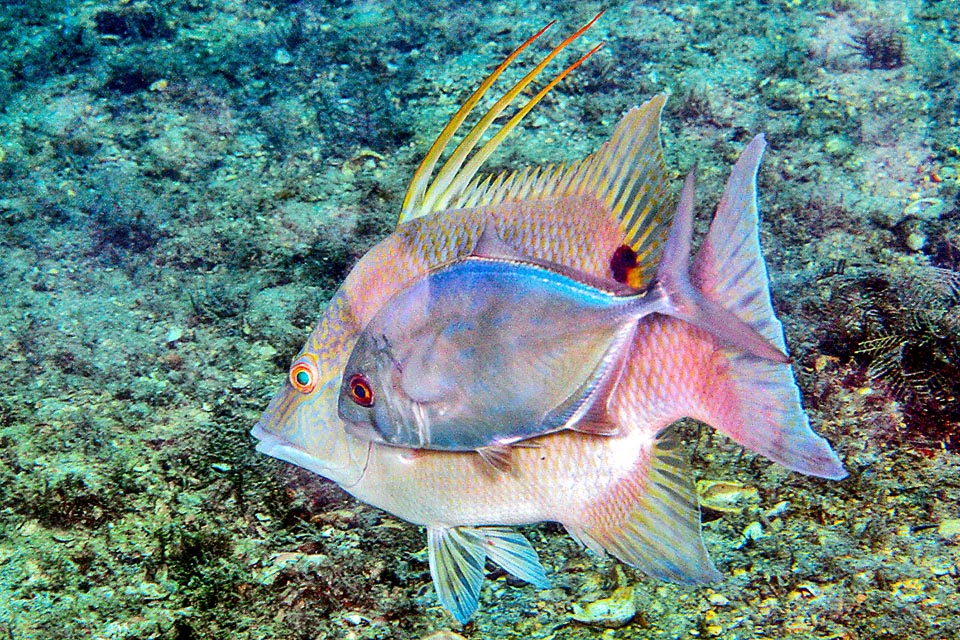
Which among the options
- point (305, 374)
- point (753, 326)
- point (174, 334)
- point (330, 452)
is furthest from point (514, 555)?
point (174, 334)

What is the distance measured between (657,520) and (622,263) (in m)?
0.68

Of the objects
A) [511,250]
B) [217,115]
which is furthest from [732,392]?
[217,115]

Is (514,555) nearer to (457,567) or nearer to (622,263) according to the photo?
(457,567)

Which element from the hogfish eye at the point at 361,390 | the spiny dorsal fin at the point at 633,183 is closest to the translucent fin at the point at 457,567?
the hogfish eye at the point at 361,390

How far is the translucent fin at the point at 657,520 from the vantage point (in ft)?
5.59

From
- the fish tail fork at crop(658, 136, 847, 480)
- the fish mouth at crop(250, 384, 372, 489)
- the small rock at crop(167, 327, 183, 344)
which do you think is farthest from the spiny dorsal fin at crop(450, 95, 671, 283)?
the small rock at crop(167, 327, 183, 344)

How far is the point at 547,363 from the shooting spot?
4.92ft

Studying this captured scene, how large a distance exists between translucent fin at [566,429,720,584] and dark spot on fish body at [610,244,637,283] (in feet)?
1.45

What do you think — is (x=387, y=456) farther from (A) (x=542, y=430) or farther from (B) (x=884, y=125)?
(B) (x=884, y=125)

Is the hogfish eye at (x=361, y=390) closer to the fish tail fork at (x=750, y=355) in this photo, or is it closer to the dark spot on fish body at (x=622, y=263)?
the dark spot on fish body at (x=622, y=263)

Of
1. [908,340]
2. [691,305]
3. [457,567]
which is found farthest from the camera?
[908,340]

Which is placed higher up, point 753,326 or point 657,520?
point 753,326

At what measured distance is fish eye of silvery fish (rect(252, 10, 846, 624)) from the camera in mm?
1483

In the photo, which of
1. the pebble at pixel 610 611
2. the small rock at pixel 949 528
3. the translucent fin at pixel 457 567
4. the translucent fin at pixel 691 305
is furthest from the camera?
the small rock at pixel 949 528
